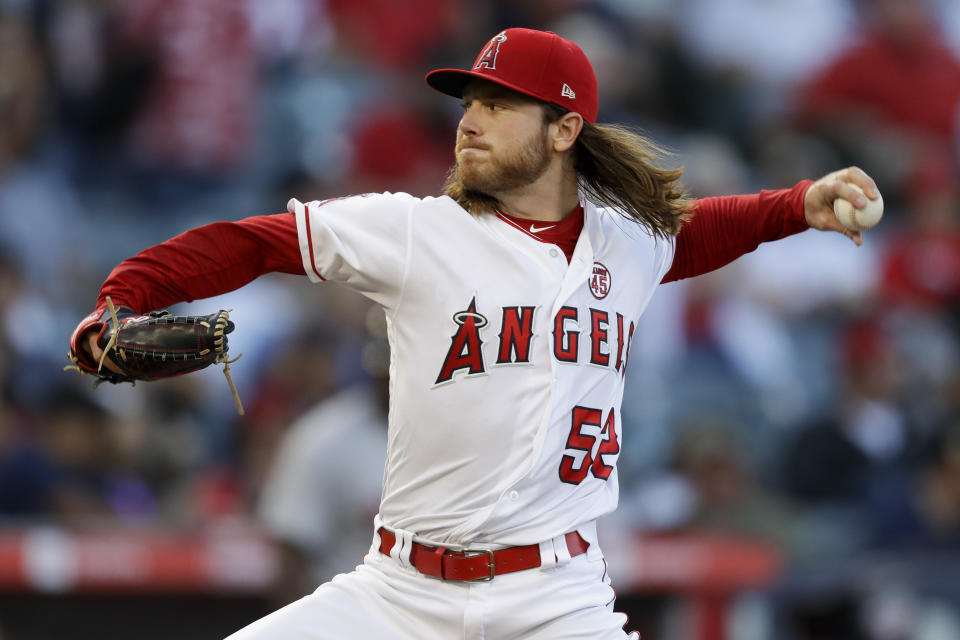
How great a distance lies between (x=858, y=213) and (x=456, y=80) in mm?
1129

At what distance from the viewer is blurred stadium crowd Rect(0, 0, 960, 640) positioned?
6582 mm

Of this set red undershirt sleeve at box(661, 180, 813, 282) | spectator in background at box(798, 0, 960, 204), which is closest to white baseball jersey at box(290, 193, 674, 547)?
red undershirt sleeve at box(661, 180, 813, 282)

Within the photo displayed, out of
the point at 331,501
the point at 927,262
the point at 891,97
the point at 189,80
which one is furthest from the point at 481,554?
the point at 891,97

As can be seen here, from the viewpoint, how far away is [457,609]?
326 centimetres

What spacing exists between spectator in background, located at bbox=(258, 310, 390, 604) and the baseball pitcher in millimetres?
1716

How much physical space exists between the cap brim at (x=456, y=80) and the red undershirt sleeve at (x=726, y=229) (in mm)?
608

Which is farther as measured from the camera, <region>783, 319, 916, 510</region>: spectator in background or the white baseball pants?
<region>783, 319, 916, 510</region>: spectator in background

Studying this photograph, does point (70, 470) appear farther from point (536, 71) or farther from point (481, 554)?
point (536, 71)

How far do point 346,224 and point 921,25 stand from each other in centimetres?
696

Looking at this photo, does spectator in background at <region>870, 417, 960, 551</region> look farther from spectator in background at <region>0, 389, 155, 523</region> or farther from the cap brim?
the cap brim

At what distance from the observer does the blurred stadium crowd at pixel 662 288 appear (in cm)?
658

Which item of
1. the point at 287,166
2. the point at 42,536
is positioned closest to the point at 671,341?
the point at 287,166

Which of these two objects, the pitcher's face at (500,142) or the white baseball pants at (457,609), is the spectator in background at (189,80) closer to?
the pitcher's face at (500,142)

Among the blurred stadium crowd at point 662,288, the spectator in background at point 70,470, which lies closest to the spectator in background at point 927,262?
the blurred stadium crowd at point 662,288
